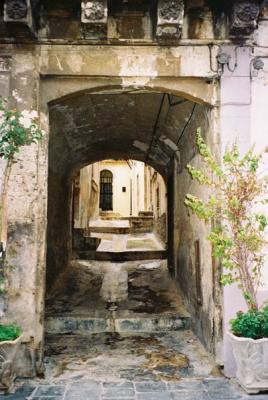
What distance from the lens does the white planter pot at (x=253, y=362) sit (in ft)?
12.0

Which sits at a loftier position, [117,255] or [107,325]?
[117,255]

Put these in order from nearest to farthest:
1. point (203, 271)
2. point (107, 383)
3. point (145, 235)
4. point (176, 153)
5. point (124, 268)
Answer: point (107, 383), point (203, 271), point (176, 153), point (124, 268), point (145, 235)

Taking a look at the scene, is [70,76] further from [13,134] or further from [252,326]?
[252,326]

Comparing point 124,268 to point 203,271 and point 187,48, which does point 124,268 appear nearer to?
point 203,271

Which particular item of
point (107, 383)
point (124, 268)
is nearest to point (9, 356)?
point (107, 383)

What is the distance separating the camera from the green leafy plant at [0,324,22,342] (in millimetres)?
3750

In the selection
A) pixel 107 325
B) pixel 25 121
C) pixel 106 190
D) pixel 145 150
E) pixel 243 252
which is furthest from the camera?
pixel 106 190

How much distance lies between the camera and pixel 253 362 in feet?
12.0

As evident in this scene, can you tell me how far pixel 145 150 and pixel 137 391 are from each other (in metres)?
5.71

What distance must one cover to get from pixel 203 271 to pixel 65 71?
9.98 feet

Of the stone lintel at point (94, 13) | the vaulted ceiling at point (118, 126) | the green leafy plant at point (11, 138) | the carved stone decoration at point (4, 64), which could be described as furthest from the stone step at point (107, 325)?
the stone lintel at point (94, 13)

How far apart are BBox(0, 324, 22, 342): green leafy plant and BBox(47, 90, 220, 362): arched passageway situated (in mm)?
2146

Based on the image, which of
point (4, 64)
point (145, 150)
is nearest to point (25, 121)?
point (4, 64)

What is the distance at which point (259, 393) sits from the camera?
3.73 metres
